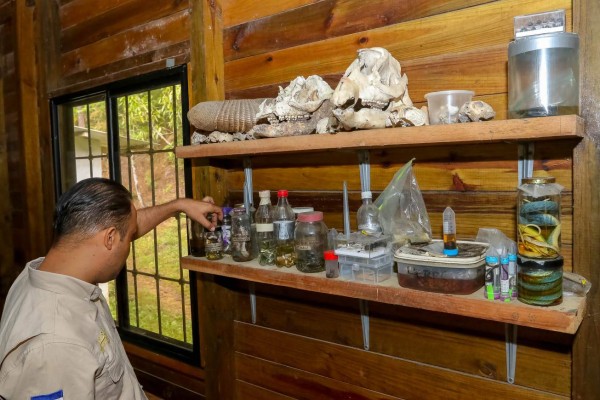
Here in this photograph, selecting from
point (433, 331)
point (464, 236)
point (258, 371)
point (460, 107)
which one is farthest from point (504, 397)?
point (258, 371)

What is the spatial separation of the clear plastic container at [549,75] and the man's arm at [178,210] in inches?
43.8

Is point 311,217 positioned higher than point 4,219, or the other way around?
point 311,217

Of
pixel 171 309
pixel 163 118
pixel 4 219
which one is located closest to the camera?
pixel 163 118

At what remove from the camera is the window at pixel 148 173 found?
2.39 m

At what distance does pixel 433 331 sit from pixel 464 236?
340 millimetres

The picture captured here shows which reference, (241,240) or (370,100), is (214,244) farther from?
(370,100)

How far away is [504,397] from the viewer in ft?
4.66

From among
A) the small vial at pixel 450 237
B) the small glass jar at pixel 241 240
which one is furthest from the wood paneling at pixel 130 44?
the small vial at pixel 450 237

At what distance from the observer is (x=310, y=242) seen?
4.91 feet

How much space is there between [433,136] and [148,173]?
1.82m

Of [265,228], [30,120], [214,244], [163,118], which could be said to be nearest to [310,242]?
[265,228]

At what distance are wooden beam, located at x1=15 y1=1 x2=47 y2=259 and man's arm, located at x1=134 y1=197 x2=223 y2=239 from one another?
163 centimetres

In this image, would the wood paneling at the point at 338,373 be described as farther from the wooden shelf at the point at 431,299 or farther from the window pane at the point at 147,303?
the window pane at the point at 147,303

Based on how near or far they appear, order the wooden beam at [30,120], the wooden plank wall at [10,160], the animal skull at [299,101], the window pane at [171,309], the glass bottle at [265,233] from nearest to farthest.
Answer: the animal skull at [299,101]
the glass bottle at [265,233]
the window pane at [171,309]
the wooden beam at [30,120]
the wooden plank wall at [10,160]
